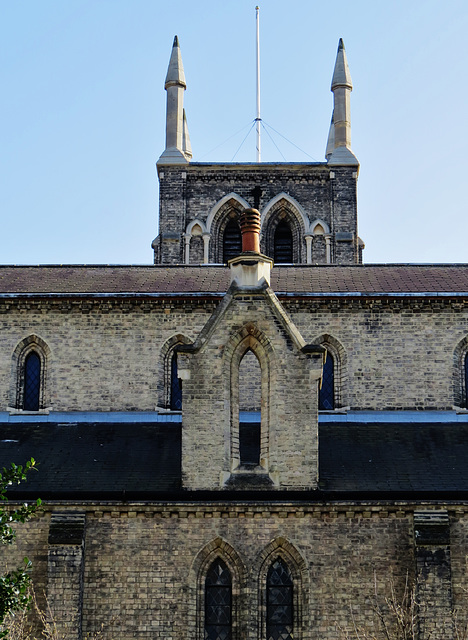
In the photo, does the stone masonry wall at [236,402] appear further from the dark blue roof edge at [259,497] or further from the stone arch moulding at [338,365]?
the stone arch moulding at [338,365]

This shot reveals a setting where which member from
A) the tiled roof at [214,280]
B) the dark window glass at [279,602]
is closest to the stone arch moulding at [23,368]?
the tiled roof at [214,280]

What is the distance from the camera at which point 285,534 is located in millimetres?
23141

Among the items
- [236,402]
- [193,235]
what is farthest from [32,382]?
[193,235]

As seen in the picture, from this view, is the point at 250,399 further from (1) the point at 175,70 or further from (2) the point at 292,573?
(1) the point at 175,70

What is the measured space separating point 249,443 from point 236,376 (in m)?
2.01

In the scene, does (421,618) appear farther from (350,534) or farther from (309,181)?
(309,181)

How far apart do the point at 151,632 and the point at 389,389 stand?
31.1 feet

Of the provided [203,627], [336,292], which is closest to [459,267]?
[336,292]

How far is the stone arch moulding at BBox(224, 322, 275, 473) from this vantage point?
79.4 feet

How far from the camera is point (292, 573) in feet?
75.8

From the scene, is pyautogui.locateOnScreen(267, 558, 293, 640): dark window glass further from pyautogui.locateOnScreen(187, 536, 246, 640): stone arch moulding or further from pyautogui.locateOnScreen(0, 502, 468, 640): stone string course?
pyautogui.locateOnScreen(187, 536, 246, 640): stone arch moulding

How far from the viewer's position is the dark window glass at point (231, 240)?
141 feet

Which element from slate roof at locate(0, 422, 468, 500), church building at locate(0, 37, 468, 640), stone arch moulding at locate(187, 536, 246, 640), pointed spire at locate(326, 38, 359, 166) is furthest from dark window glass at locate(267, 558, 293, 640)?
pointed spire at locate(326, 38, 359, 166)

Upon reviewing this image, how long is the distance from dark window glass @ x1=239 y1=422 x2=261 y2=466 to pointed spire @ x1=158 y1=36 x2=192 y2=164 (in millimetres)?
19771
